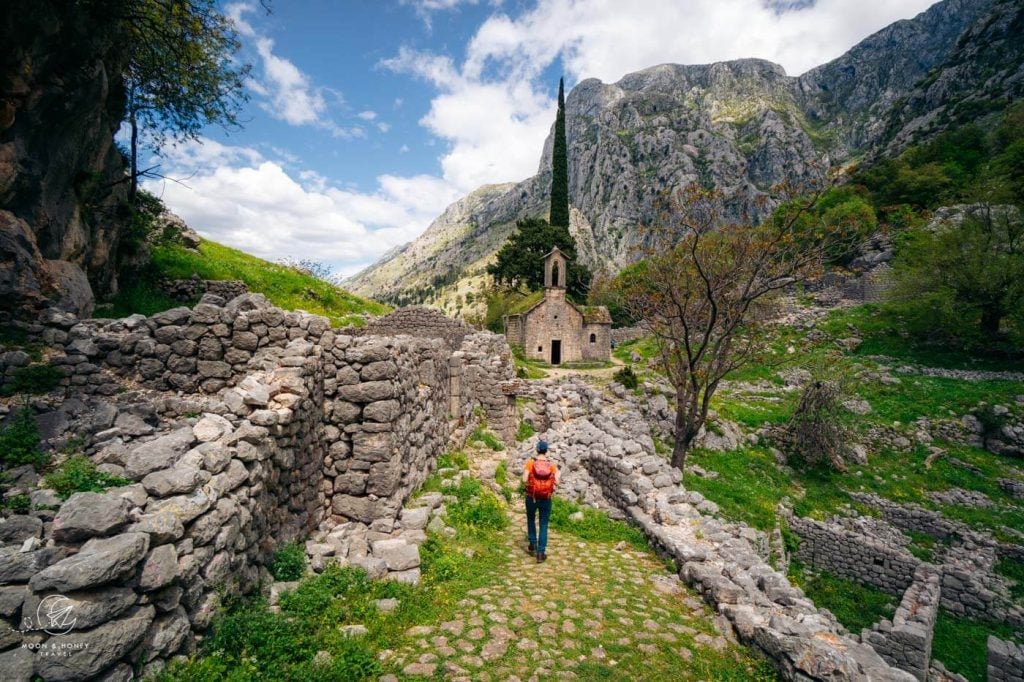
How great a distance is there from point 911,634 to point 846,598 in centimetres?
347

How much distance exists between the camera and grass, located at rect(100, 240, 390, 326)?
1198cm

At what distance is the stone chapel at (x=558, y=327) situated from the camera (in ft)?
121

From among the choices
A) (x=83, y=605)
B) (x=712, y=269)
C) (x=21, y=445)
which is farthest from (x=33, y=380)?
(x=712, y=269)

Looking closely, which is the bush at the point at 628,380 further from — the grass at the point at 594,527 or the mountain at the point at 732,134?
the mountain at the point at 732,134

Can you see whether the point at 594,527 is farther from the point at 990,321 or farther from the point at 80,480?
the point at 990,321

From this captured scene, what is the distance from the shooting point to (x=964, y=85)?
211 ft

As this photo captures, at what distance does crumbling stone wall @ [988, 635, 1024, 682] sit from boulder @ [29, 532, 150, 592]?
16.7 m

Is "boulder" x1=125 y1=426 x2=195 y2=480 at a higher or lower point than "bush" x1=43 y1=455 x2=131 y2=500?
higher

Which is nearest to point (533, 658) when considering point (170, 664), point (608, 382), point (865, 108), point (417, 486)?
point (170, 664)

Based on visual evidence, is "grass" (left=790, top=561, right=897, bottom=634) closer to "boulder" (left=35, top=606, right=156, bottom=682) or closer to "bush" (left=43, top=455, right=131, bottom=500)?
"boulder" (left=35, top=606, right=156, bottom=682)

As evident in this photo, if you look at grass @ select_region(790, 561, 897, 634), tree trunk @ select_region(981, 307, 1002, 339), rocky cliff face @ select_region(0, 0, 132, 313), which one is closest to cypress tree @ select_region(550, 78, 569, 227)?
tree trunk @ select_region(981, 307, 1002, 339)

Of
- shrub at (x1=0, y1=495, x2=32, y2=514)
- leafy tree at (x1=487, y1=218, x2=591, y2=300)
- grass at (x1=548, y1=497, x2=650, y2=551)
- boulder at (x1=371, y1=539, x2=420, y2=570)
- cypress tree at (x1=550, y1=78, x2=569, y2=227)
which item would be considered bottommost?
grass at (x1=548, y1=497, x2=650, y2=551)

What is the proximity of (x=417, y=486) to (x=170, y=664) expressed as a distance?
4.66 metres

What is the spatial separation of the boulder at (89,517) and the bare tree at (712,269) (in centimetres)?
1293
